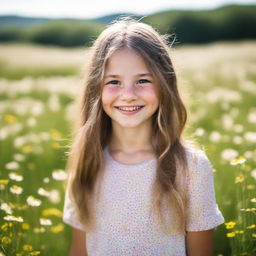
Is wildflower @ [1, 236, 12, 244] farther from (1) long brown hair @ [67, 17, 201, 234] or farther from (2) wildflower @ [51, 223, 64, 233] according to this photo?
(2) wildflower @ [51, 223, 64, 233]

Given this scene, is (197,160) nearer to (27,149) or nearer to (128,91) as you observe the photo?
(128,91)

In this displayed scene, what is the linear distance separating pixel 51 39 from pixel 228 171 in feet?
43.9

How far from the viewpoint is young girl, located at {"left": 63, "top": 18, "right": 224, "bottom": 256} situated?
2.27 meters

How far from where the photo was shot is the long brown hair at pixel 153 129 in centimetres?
228

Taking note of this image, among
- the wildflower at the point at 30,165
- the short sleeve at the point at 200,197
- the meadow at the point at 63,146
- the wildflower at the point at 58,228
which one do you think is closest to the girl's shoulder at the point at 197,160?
the short sleeve at the point at 200,197

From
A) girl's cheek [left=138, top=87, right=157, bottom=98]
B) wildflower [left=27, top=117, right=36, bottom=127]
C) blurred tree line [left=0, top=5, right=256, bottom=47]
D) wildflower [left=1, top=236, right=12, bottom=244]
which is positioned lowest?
wildflower [left=1, top=236, right=12, bottom=244]

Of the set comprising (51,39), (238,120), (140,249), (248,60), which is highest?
(51,39)

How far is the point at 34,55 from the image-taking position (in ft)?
35.1

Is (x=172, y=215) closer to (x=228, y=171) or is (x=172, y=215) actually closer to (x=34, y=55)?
(x=228, y=171)

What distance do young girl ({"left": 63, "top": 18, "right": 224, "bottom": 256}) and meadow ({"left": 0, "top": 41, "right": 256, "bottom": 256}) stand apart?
0.16 meters

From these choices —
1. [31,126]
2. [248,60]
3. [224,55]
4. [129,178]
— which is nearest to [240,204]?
[129,178]

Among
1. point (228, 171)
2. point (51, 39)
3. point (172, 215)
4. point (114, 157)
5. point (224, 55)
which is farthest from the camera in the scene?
point (51, 39)

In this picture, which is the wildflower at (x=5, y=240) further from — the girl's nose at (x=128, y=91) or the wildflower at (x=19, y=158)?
the wildflower at (x=19, y=158)

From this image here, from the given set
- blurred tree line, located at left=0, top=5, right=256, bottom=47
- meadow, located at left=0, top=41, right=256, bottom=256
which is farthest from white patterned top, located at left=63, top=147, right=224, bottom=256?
blurred tree line, located at left=0, top=5, right=256, bottom=47
